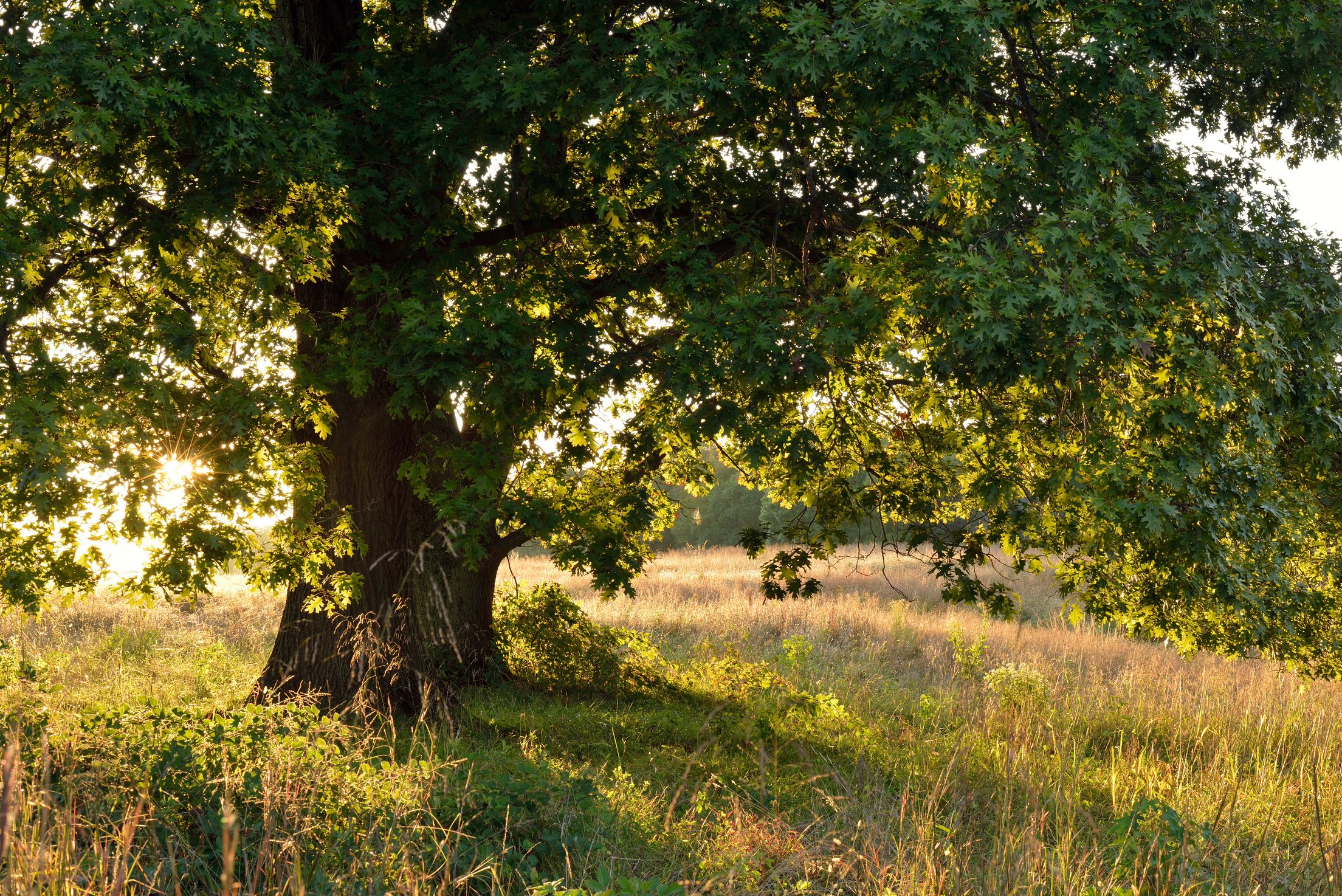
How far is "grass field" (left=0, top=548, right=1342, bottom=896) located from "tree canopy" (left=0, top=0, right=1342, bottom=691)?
140cm

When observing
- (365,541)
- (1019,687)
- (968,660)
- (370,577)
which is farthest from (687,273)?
(968,660)

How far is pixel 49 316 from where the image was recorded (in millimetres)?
7098

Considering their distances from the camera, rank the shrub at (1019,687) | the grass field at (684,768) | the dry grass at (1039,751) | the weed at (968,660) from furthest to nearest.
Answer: the weed at (968,660) < the shrub at (1019,687) < the dry grass at (1039,751) < the grass field at (684,768)

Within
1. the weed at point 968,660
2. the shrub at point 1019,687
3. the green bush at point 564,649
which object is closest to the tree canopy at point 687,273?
the shrub at point 1019,687

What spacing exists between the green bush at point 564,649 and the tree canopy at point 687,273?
3477mm

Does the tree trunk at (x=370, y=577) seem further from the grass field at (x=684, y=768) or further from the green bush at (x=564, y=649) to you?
the green bush at (x=564, y=649)

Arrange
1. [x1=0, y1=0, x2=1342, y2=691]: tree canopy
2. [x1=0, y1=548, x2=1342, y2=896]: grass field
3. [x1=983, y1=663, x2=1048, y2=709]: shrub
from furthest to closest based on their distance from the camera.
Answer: [x1=983, y1=663, x2=1048, y2=709]: shrub < [x1=0, y1=0, x2=1342, y2=691]: tree canopy < [x1=0, y1=548, x2=1342, y2=896]: grass field

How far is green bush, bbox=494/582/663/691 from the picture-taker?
1115cm

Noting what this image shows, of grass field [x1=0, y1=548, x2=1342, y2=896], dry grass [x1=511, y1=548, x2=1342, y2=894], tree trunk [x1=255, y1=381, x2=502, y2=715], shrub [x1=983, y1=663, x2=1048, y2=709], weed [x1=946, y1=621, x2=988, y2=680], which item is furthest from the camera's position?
weed [x1=946, y1=621, x2=988, y2=680]

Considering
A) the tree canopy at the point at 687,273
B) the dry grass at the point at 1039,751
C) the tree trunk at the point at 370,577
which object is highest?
the tree canopy at the point at 687,273

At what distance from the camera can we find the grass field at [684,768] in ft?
13.2

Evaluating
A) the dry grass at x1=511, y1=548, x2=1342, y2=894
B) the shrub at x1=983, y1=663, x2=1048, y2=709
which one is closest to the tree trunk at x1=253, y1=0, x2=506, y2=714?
the dry grass at x1=511, y1=548, x2=1342, y2=894

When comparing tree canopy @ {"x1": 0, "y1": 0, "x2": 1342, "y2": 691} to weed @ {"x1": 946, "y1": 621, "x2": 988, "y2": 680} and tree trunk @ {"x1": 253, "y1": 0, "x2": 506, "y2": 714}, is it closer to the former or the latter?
tree trunk @ {"x1": 253, "y1": 0, "x2": 506, "y2": 714}

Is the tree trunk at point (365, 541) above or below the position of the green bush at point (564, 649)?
above
